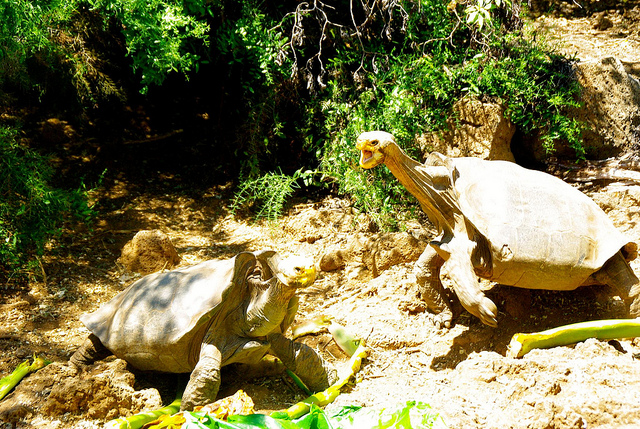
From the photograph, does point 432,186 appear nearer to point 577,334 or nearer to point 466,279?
point 466,279

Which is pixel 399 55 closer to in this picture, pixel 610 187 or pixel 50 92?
pixel 610 187

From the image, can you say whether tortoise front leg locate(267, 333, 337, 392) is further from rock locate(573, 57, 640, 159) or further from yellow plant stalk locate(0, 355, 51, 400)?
rock locate(573, 57, 640, 159)

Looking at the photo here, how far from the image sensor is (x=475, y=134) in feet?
16.4

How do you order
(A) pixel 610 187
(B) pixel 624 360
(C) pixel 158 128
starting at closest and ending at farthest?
(B) pixel 624 360 → (A) pixel 610 187 → (C) pixel 158 128

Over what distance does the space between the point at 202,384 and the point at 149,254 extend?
1801 mm

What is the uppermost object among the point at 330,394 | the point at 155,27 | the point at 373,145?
the point at 155,27

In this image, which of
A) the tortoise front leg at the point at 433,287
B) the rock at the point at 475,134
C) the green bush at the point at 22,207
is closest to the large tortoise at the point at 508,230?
the tortoise front leg at the point at 433,287

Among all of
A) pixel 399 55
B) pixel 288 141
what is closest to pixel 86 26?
pixel 288 141

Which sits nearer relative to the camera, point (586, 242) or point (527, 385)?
point (527, 385)

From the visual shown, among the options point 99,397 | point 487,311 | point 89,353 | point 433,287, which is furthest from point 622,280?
point 89,353

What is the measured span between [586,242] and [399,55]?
2765mm

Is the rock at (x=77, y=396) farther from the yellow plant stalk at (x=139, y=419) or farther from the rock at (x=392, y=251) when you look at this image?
the rock at (x=392, y=251)

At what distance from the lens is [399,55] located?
17.7ft

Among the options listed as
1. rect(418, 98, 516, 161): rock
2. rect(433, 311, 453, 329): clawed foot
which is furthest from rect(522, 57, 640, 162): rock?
rect(433, 311, 453, 329): clawed foot
